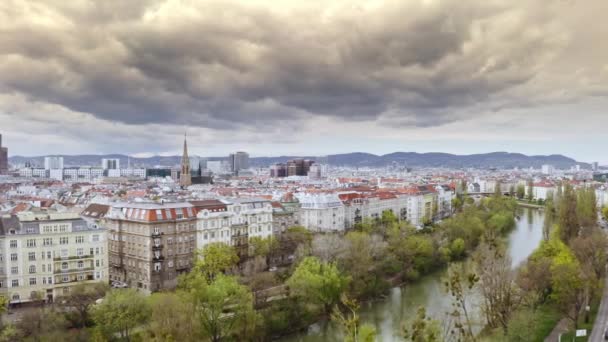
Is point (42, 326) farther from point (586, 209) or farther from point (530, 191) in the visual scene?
point (530, 191)

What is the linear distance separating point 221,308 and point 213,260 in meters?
9.65

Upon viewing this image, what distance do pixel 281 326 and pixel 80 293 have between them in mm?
11145

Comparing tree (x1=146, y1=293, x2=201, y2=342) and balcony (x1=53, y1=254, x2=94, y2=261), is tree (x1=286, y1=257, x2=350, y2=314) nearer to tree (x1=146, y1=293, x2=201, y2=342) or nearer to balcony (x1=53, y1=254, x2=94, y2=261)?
tree (x1=146, y1=293, x2=201, y2=342)

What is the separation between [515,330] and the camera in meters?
21.0

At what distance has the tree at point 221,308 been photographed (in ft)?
75.6

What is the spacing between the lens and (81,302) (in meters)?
25.0

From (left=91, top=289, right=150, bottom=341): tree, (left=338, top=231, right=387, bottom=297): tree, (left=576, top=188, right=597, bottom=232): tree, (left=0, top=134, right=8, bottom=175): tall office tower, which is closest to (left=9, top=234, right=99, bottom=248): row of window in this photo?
(left=91, top=289, right=150, bottom=341): tree

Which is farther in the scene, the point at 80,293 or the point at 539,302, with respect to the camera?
the point at 539,302

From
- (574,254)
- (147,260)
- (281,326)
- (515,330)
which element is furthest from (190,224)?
(574,254)

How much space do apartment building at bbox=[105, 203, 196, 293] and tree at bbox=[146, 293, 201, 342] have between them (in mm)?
9910

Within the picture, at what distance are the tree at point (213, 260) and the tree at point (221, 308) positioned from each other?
299 inches

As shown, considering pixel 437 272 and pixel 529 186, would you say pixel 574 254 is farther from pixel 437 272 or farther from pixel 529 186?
pixel 529 186

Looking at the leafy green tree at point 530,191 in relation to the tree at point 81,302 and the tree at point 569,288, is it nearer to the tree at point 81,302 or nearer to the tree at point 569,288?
the tree at point 569,288

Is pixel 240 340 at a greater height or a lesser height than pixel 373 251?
lesser
